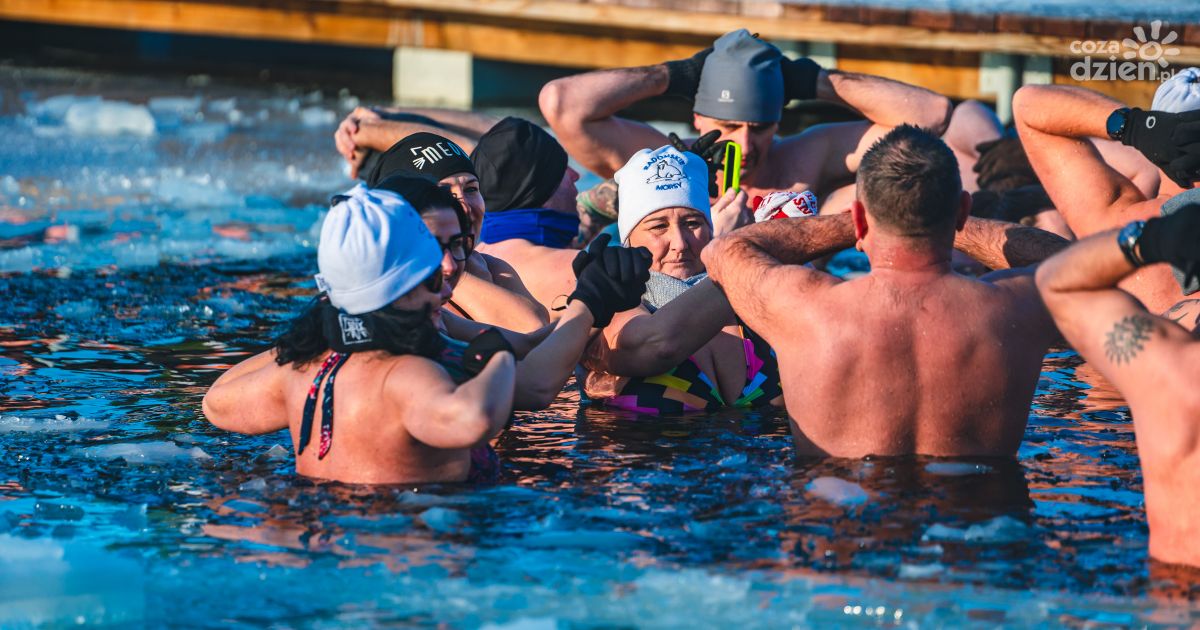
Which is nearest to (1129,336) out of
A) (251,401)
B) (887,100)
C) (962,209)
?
(962,209)

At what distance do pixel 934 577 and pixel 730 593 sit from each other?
1.71ft

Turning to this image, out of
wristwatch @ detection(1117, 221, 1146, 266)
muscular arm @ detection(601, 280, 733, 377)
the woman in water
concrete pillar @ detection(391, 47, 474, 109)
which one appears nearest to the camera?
wristwatch @ detection(1117, 221, 1146, 266)

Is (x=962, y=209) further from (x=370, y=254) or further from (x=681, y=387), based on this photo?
(x=370, y=254)

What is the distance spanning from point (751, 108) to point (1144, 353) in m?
3.52

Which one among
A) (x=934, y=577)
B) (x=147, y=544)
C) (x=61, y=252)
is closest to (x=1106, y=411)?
(x=934, y=577)

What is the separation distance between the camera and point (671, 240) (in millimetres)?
5684

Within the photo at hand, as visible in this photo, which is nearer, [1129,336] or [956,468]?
[1129,336]

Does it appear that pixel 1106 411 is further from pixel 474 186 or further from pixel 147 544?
pixel 147 544

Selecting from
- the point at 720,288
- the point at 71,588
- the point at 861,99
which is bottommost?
the point at 71,588

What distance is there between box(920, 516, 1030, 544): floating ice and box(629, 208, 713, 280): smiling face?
172cm

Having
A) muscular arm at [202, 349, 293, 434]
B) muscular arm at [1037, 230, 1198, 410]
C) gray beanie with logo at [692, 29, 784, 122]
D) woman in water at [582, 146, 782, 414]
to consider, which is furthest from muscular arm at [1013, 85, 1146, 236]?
muscular arm at [202, 349, 293, 434]

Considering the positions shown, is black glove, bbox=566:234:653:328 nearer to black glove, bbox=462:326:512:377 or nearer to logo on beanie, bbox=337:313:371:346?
black glove, bbox=462:326:512:377

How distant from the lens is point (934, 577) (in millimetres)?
3893

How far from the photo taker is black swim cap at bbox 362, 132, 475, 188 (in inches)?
221
